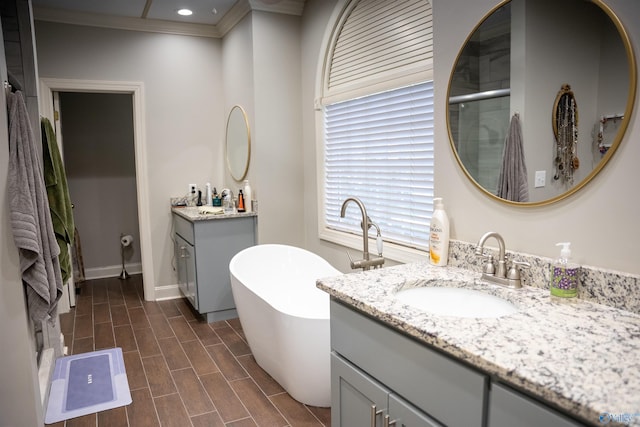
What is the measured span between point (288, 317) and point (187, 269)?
1.93m

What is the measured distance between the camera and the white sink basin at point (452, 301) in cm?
153

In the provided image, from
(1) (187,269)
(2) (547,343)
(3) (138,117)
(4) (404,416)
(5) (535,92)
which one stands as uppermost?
(3) (138,117)

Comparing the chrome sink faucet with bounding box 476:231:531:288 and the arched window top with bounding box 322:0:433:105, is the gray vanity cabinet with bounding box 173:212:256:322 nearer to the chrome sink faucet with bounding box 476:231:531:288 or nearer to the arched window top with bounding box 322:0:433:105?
the arched window top with bounding box 322:0:433:105

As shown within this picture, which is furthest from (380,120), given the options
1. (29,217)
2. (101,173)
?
(101,173)

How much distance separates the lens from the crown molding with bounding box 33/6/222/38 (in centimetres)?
386

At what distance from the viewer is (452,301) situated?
1.63 m

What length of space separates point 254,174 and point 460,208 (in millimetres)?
2302

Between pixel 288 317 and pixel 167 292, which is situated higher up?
pixel 288 317

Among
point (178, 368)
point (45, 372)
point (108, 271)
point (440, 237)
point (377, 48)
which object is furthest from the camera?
point (108, 271)

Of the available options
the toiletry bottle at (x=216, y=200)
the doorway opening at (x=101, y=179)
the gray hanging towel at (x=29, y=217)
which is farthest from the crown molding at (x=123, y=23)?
the gray hanging towel at (x=29, y=217)

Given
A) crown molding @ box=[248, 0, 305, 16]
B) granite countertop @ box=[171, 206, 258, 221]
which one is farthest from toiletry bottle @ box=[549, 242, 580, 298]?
crown molding @ box=[248, 0, 305, 16]

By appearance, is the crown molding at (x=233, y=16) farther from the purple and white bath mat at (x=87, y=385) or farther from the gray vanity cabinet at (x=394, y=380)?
the gray vanity cabinet at (x=394, y=380)

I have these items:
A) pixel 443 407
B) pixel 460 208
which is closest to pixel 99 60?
pixel 460 208

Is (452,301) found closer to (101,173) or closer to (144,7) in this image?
(144,7)
